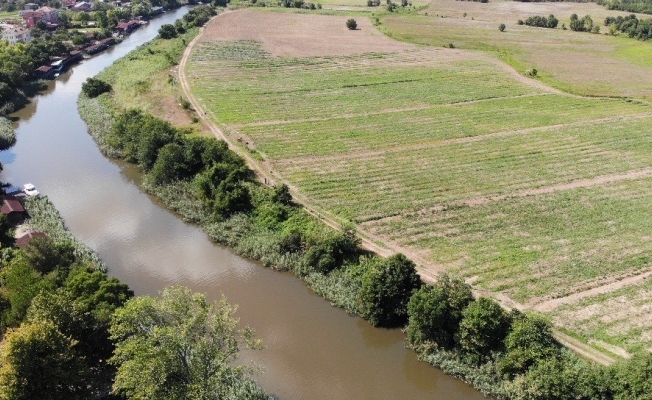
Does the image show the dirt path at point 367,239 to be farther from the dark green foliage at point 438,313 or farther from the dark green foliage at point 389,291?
the dark green foliage at point 438,313

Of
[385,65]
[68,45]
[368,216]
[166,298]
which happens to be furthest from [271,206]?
[68,45]

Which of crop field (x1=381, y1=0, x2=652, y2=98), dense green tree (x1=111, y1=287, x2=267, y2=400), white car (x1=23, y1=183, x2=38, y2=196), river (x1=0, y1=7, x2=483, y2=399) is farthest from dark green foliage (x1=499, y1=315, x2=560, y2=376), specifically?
crop field (x1=381, y1=0, x2=652, y2=98)

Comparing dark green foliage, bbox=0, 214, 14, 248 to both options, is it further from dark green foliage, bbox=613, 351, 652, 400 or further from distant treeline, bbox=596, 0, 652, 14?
distant treeline, bbox=596, 0, 652, 14

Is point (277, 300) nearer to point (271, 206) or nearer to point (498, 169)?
point (271, 206)

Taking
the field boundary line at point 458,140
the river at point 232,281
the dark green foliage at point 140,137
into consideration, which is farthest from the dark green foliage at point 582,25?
the river at point 232,281

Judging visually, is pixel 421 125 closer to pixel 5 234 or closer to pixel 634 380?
pixel 634 380

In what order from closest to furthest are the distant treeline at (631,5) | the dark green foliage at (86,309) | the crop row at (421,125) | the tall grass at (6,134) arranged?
the dark green foliage at (86,309) → the crop row at (421,125) → the tall grass at (6,134) → the distant treeline at (631,5)
